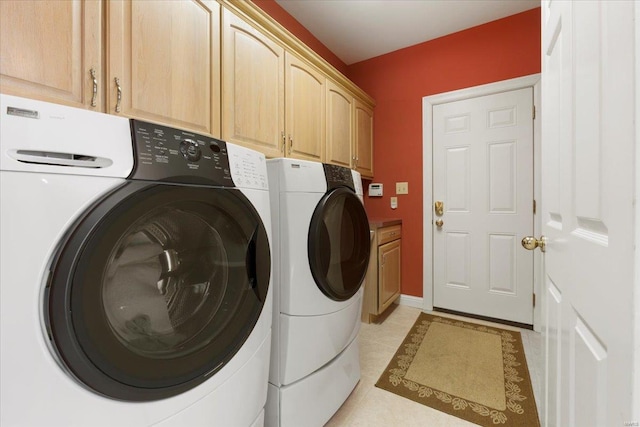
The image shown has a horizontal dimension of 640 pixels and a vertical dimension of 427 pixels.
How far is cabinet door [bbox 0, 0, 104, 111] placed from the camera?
0.76 metres

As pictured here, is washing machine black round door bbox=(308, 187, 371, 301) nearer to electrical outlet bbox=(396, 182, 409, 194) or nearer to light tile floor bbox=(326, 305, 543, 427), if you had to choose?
light tile floor bbox=(326, 305, 543, 427)

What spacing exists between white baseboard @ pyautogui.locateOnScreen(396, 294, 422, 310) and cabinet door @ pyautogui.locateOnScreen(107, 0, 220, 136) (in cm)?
228

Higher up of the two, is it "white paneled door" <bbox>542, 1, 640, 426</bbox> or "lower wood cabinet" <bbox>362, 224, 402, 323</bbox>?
"white paneled door" <bbox>542, 1, 640, 426</bbox>

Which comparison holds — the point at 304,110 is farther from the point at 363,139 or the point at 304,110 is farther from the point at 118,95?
the point at 118,95

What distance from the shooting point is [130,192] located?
1.62 feet

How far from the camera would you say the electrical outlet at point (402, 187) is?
2.61m

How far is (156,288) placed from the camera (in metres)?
0.60

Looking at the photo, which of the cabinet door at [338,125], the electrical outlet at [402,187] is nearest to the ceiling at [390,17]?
the cabinet door at [338,125]

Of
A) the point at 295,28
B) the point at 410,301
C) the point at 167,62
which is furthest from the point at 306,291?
the point at 295,28

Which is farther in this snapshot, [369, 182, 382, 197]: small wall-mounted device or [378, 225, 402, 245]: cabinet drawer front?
[369, 182, 382, 197]: small wall-mounted device

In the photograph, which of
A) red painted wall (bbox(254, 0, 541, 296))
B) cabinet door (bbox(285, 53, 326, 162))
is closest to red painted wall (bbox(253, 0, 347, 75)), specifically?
red painted wall (bbox(254, 0, 541, 296))

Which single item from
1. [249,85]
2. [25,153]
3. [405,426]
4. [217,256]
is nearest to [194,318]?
[217,256]

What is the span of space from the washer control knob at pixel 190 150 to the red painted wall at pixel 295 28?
179cm

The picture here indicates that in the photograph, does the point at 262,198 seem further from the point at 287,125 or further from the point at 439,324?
the point at 439,324
